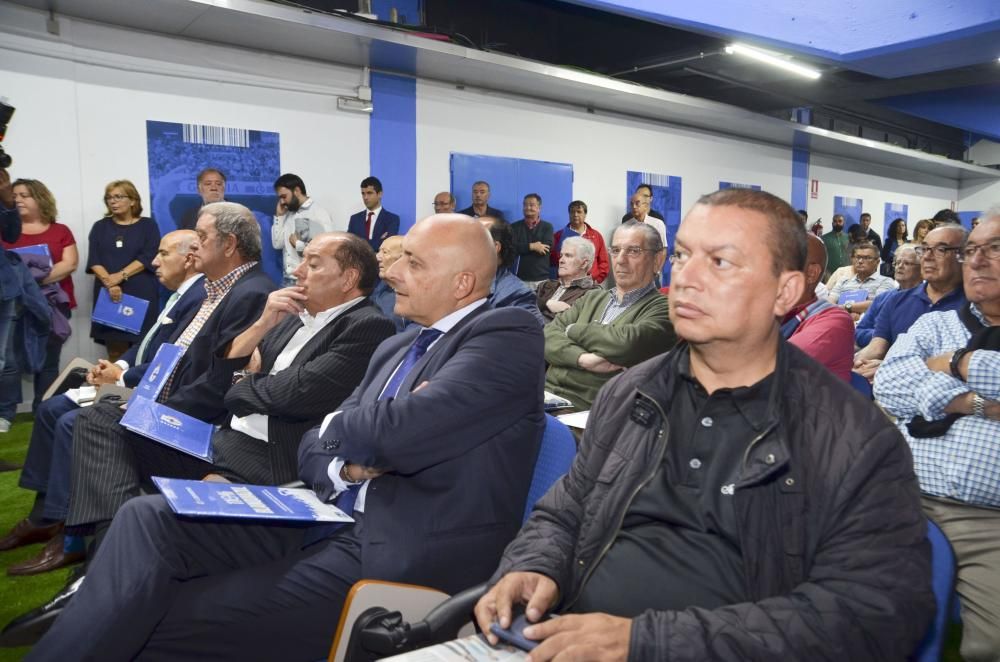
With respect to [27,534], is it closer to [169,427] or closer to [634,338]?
[169,427]

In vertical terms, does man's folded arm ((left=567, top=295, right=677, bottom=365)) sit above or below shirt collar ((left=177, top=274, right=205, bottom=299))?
below

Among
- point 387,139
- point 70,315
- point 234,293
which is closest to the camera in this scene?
point 234,293

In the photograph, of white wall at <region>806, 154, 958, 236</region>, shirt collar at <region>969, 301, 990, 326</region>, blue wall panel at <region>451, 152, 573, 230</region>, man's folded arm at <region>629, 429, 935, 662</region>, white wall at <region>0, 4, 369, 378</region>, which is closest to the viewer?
man's folded arm at <region>629, 429, 935, 662</region>

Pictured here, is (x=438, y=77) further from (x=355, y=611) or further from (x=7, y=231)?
(x=355, y=611)

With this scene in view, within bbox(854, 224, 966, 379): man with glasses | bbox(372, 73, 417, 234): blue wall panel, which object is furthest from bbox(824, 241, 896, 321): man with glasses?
bbox(372, 73, 417, 234): blue wall panel

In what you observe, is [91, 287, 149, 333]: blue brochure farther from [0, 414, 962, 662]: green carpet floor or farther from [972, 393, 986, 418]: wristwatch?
[972, 393, 986, 418]: wristwatch

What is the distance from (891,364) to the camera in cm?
215

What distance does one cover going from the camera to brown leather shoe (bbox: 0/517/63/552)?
9.78ft

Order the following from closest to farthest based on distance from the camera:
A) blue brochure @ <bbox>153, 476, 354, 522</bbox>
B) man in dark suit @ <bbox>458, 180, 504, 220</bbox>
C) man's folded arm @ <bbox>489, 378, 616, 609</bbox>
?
man's folded arm @ <bbox>489, 378, 616, 609</bbox> → blue brochure @ <bbox>153, 476, 354, 522</bbox> → man in dark suit @ <bbox>458, 180, 504, 220</bbox>

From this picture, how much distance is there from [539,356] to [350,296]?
1103 mm

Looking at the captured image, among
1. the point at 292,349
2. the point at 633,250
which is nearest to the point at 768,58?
the point at 633,250

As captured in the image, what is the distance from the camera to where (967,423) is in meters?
1.91

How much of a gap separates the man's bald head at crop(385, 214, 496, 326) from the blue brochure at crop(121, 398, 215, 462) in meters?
0.86

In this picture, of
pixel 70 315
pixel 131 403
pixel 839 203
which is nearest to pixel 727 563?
pixel 131 403
